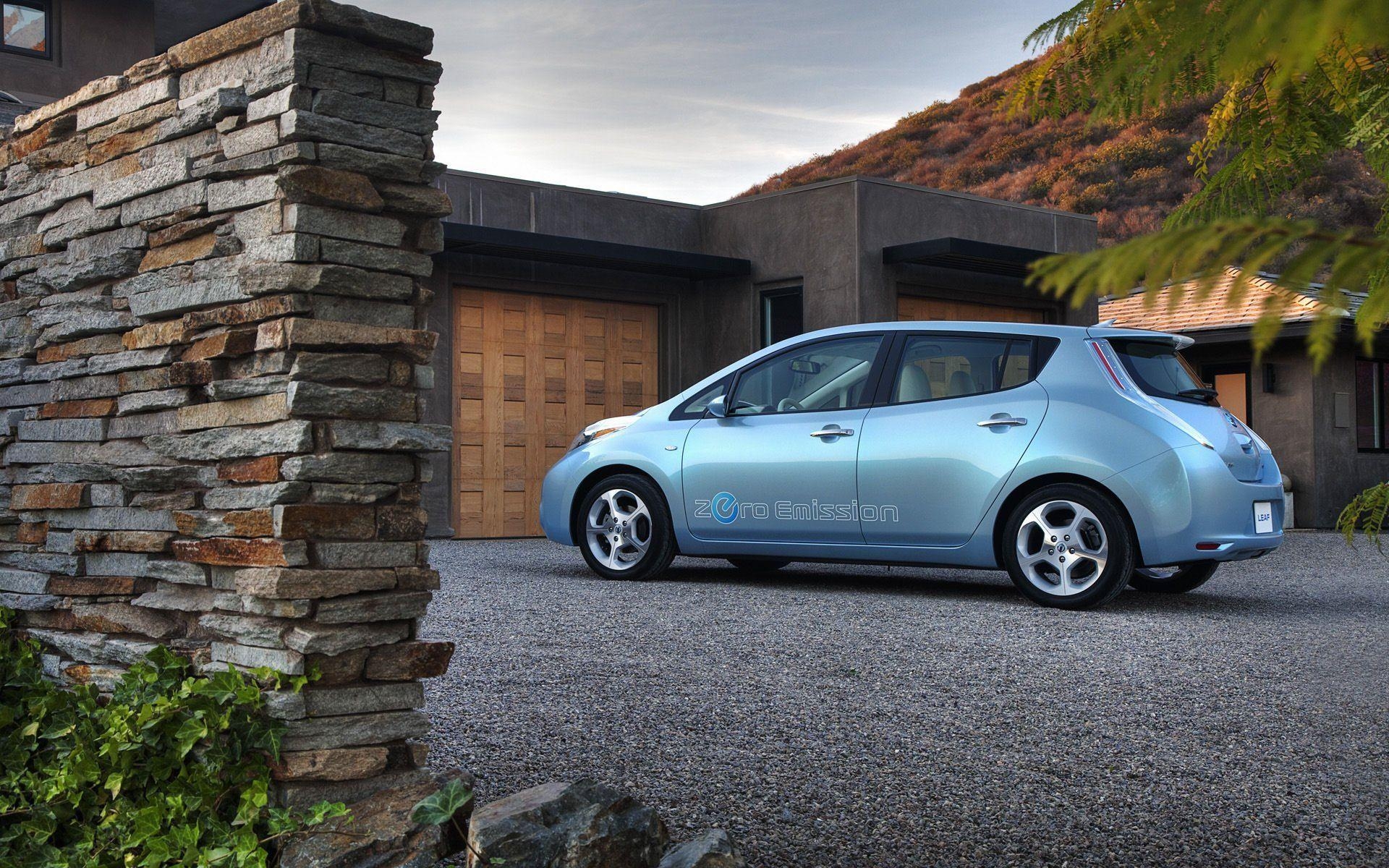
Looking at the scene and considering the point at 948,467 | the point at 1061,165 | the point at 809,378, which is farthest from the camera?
the point at 1061,165

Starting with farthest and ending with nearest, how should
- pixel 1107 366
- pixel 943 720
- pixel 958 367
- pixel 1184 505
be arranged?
1. pixel 958 367
2. pixel 1107 366
3. pixel 1184 505
4. pixel 943 720

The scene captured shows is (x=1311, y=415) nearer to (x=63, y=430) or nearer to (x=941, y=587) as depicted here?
(x=941, y=587)

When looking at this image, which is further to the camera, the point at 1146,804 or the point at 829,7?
the point at 829,7

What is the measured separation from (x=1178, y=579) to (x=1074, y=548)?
1.51 m

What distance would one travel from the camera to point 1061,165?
3872cm

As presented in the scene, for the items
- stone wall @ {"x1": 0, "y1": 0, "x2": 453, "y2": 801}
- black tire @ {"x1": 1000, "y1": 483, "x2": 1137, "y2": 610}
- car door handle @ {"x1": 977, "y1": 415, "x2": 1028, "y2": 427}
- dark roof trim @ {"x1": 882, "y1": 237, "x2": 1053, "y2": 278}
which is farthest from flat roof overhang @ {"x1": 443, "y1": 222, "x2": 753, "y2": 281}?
stone wall @ {"x1": 0, "y1": 0, "x2": 453, "y2": 801}

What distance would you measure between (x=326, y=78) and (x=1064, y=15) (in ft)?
5.70

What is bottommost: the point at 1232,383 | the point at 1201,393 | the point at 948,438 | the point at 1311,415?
the point at 948,438

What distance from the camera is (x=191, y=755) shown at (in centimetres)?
303

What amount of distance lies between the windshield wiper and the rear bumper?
547 millimetres

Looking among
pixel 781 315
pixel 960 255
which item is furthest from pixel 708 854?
pixel 781 315

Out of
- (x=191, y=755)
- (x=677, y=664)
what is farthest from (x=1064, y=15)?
(x=677, y=664)

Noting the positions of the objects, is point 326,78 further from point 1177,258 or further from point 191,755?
point 1177,258

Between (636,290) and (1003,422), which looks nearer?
(1003,422)
